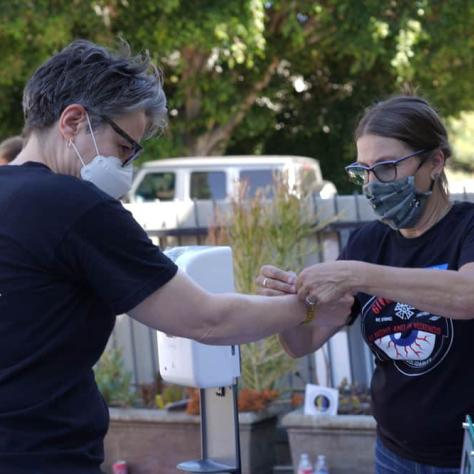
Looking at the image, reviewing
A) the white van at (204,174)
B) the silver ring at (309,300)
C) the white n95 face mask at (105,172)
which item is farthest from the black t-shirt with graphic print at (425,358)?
the white van at (204,174)

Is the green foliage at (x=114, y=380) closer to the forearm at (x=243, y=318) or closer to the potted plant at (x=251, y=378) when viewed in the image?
the potted plant at (x=251, y=378)

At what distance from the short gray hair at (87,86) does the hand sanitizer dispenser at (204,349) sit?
138cm

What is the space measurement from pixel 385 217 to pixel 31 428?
4.04 ft

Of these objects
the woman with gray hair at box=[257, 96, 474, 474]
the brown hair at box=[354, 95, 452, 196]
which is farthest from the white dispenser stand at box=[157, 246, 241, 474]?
the brown hair at box=[354, 95, 452, 196]

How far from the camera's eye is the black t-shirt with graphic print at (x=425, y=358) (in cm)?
287

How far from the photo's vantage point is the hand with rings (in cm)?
299

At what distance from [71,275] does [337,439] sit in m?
3.47

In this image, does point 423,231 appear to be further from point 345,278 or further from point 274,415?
point 274,415

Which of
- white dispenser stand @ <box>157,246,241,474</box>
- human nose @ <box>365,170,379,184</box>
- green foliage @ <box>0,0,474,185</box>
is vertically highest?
green foliage @ <box>0,0,474,185</box>

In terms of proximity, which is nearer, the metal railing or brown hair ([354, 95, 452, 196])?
brown hair ([354, 95, 452, 196])

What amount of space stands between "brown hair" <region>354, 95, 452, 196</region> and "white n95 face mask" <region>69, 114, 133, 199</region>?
0.81m

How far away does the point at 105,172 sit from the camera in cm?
250

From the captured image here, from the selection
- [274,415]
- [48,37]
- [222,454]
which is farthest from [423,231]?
[48,37]

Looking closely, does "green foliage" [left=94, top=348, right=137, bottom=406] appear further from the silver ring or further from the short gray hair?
the short gray hair
